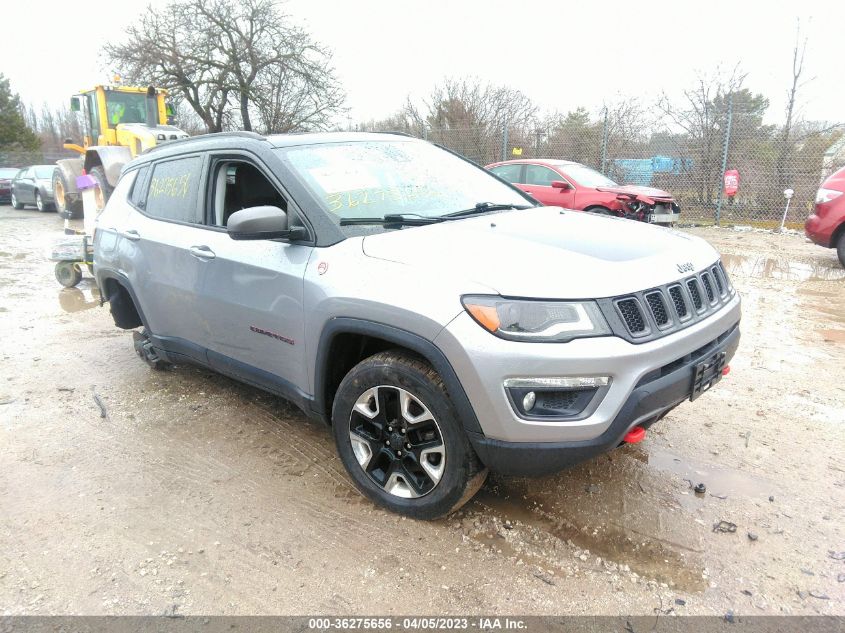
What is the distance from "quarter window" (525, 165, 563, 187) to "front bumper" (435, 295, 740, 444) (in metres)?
8.96

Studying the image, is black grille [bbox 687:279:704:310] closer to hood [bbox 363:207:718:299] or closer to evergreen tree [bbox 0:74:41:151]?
hood [bbox 363:207:718:299]

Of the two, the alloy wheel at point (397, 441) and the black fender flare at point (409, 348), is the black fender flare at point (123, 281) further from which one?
the alloy wheel at point (397, 441)

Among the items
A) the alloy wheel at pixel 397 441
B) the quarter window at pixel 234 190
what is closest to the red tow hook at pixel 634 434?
the alloy wheel at pixel 397 441

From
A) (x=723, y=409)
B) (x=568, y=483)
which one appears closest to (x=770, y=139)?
(x=723, y=409)

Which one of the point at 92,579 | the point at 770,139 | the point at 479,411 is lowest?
the point at 92,579

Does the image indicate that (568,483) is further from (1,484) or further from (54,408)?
(54,408)

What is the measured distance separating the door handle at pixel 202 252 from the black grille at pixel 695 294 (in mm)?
2568

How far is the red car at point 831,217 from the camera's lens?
8133 mm

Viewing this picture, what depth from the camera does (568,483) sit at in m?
3.14

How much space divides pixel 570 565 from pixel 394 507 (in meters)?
0.84

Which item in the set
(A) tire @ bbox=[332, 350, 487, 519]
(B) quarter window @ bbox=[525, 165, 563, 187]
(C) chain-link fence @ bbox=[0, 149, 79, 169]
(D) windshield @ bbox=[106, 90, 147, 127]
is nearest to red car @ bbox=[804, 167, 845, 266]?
(B) quarter window @ bbox=[525, 165, 563, 187]

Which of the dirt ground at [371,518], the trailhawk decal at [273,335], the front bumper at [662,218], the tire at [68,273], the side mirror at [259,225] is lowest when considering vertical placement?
the dirt ground at [371,518]

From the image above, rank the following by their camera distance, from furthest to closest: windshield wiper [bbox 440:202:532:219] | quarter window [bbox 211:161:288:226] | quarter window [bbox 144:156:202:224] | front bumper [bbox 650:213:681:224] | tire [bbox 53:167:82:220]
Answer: tire [bbox 53:167:82:220], front bumper [bbox 650:213:681:224], quarter window [bbox 144:156:202:224], quarter window [bbox 211:161:288:226], windshield wiper [bbox 440:202:532:219]

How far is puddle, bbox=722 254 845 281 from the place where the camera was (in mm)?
8188
